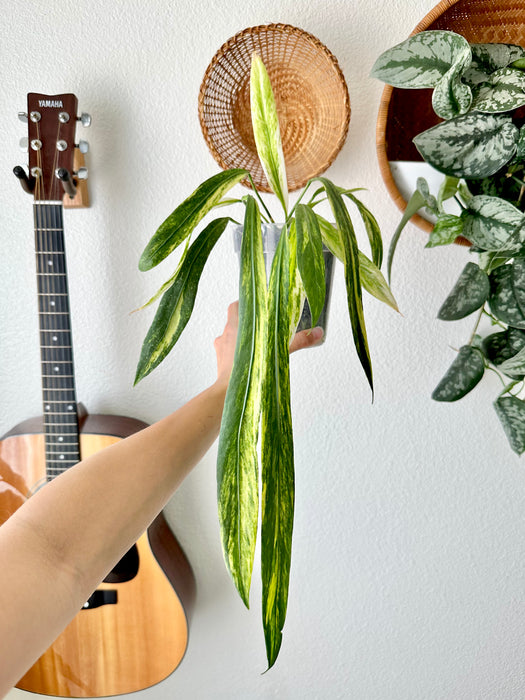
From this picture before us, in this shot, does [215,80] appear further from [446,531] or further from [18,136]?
[446,531]

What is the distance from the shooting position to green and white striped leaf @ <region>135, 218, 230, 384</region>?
2.50ft

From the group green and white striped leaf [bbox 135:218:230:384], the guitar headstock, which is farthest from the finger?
the guitar headstock

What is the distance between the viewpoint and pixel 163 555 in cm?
119

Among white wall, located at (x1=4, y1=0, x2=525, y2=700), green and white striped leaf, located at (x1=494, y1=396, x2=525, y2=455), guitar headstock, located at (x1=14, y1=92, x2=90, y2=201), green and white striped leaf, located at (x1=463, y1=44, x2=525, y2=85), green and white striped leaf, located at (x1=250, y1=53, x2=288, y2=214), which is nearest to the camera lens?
green and white striped leaf, located at (x1=250, y1=53, x2=288, y2=214)

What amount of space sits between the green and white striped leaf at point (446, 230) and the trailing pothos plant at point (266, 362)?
0.30 meters

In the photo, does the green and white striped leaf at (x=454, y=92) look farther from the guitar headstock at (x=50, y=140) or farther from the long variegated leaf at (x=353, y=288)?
the guitar headstock at (x=50, y=140)

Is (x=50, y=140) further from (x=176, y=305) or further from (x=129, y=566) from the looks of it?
(x=129, y=566)

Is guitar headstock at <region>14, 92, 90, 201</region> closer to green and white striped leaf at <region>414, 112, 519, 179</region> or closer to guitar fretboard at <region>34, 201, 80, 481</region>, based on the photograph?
guitar fretboard at <region>34, 201, 80, 481</region>

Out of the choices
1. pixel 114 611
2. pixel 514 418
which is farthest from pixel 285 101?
pixel 114 611

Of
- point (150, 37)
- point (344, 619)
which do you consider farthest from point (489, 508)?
point (150, 37)

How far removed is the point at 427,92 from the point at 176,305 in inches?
27.1

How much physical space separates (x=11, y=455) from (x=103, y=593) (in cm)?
34

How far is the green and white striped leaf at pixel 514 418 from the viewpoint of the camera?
0.93m

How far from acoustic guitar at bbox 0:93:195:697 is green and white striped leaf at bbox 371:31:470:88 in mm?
569
